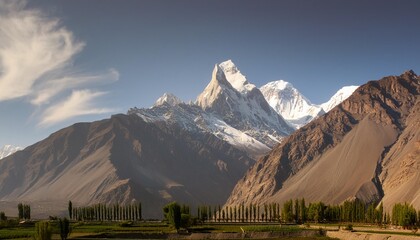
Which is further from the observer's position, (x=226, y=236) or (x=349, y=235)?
(x=226, y=236)

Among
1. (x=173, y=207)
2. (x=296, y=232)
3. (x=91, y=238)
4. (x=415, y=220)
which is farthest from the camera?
(x=415, y=220)

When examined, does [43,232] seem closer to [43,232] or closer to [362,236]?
[43,232]

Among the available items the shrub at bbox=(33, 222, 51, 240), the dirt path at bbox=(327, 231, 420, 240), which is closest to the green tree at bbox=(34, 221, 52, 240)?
the shrub at bbox=(33, 222, 51, 240)

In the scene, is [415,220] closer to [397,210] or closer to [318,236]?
[397,210]

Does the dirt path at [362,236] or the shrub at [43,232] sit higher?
the shrub at [43,232]

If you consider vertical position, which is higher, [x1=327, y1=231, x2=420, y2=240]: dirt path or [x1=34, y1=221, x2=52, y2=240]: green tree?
[x1=34, y1=221, x2=52, y2=240]: green tree

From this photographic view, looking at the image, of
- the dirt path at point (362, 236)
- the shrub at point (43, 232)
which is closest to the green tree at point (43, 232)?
the shrub at point (43, 232)

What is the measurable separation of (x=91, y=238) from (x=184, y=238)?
1035 inches

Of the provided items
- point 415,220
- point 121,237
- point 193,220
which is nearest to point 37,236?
point 121,237

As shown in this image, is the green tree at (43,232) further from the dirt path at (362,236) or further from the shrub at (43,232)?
the dirt path at (362,236)

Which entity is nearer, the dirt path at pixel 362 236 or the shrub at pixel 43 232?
the shrub at pixel 43 232

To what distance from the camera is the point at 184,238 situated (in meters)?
140

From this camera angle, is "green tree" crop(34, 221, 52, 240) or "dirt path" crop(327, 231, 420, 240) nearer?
"green tree" crop(34, 221, 52, 240)

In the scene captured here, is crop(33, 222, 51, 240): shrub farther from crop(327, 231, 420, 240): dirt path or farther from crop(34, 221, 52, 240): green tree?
crop(327, 231, 420, 240): dirt path
